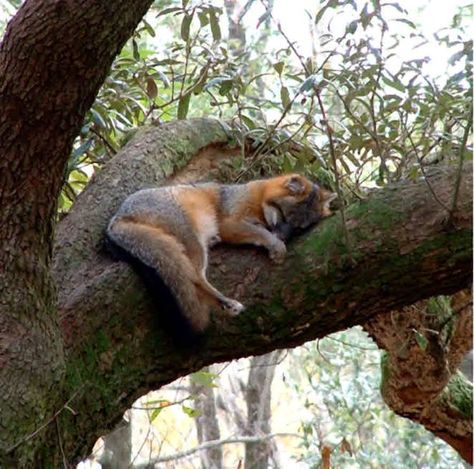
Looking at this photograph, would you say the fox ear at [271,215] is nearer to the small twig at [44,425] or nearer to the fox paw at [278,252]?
the fox paw at [278,252]

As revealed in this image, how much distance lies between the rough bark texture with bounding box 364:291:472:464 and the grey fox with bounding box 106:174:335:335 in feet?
3.49

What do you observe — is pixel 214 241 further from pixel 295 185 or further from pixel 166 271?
pixel 295 185

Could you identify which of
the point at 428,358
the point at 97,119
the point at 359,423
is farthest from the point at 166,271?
the point at 359,423

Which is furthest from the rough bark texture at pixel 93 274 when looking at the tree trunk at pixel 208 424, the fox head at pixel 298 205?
the tree trunk at pixel 208 424

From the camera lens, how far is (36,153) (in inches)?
112

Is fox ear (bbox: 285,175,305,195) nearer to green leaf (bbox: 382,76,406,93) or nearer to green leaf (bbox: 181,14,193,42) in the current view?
green leaf (bbox: 382,76,406,93)

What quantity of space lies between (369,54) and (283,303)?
1359 millimetres

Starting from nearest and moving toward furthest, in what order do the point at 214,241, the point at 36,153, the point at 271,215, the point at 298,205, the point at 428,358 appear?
the point at 36,153 → the point at 214,241 → the point at 298,205 → the point at 271,215 → the point at 428,358

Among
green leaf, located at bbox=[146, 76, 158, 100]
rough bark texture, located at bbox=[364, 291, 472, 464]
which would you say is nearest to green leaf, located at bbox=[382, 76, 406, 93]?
rough bark texture, located at bbox=[364, 291, 472, 464]

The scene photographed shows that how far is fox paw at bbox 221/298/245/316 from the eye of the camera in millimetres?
3408

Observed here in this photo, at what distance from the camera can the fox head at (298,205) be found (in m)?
4.01

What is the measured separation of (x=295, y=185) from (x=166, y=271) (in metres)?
1.26

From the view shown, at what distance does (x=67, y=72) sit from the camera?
110 inches

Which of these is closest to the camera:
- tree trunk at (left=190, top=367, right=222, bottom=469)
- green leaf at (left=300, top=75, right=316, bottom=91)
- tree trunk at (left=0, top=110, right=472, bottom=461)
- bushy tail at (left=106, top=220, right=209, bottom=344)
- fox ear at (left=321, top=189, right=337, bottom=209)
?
tree trunk at (left=0, top=110, right=472, bottom=461)
